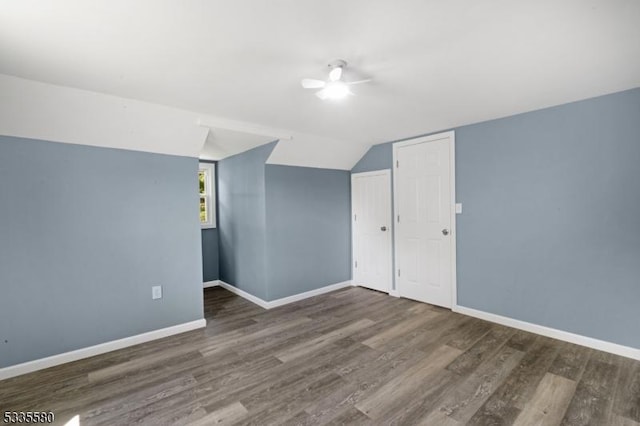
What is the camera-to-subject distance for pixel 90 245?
Result: 9.00 feet

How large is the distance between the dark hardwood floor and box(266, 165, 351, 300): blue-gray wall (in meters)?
1.01

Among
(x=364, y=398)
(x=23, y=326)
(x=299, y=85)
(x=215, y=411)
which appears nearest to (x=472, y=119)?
(x=299, y=85)

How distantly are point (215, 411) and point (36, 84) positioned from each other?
111 inches

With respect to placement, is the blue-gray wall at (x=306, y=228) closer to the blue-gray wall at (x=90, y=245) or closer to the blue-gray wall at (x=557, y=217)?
the blue-gray wall at (x=90, y=245)

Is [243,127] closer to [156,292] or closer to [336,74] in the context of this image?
[336,74]

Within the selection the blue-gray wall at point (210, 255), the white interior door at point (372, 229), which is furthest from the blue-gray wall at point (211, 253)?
the white interior door at point (372, 229)

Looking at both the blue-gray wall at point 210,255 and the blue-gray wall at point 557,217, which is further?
the blue-gray wall at point 210,255

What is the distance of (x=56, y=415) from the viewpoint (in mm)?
1924

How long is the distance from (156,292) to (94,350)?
0.70 meters

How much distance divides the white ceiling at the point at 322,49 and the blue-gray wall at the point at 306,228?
5.19ft

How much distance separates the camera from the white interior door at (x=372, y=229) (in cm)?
448

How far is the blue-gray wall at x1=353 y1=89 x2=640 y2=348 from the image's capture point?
256 centimetres

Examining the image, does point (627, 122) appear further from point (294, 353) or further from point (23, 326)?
point (23, 326)

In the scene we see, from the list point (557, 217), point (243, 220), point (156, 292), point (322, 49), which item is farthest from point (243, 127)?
point (557, 217)
